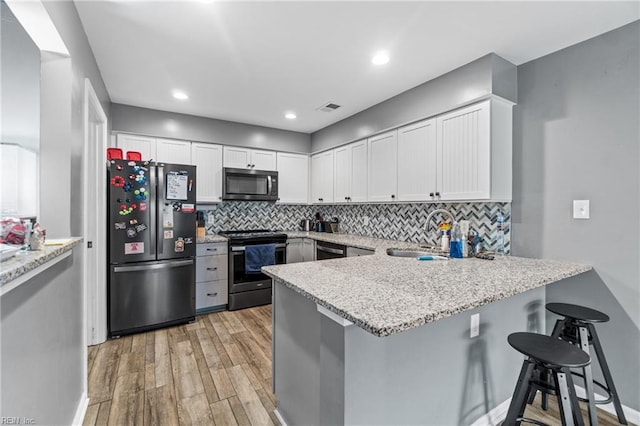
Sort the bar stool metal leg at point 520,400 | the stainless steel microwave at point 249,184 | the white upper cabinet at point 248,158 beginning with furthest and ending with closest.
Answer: the white upper cabinet at point 248,158 → the stainless steel microwave at point 249,184 → the bar stool metal leg at point 520,400

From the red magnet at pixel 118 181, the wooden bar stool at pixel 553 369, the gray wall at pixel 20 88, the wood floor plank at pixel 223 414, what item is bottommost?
the wood floor plank at pixel 223 414

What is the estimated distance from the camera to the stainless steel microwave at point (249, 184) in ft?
12.9

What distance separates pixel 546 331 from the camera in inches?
87.1

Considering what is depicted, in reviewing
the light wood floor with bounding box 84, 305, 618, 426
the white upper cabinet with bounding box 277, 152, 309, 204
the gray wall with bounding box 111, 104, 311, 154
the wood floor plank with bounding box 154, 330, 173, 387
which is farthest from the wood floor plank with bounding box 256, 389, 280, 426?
the gray wall with bounding box 111, 104, 311, 154

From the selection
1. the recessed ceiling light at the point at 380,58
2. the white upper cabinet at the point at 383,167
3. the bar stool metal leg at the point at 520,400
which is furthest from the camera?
the white upper cabinet at the point at 383,167

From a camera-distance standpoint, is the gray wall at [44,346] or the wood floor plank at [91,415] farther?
the wood floor plank at [91,415]

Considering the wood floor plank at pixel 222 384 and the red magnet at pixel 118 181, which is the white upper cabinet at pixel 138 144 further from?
the wood floor plank at pixel 222 384

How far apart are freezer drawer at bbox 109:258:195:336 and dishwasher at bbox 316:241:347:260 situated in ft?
5.06

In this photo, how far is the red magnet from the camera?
9.22ft

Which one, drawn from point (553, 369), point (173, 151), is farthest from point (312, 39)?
point (173, 151)

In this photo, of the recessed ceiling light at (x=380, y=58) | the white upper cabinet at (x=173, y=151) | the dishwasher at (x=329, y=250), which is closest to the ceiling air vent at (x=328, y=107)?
the recessed ceiling light at (x=380, y=58)

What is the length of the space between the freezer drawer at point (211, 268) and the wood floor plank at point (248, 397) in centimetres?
143

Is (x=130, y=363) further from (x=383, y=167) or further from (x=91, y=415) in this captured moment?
(x=383, y=167)

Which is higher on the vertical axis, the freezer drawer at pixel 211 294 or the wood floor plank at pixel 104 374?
the freezer drawer at pixel 211 294
